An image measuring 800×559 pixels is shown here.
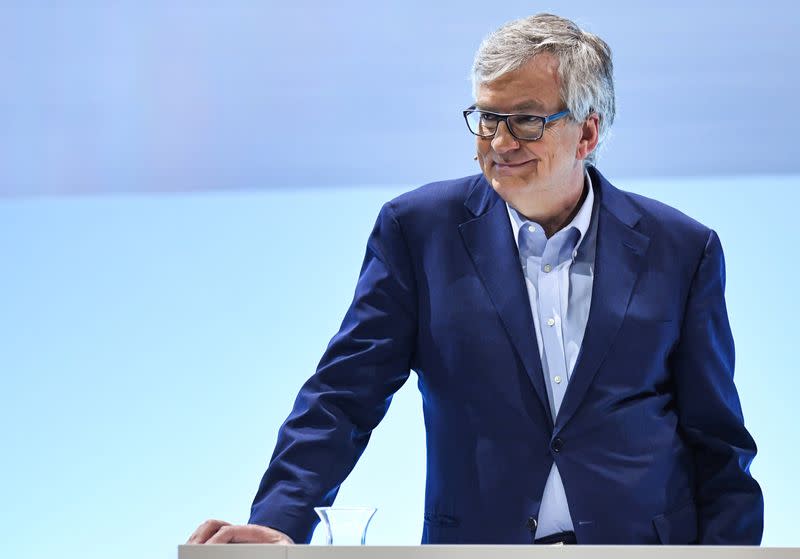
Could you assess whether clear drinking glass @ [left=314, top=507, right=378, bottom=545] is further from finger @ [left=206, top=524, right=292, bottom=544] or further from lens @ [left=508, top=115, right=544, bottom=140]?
lens @ [left=508, top=115, right=544, bottom=140]

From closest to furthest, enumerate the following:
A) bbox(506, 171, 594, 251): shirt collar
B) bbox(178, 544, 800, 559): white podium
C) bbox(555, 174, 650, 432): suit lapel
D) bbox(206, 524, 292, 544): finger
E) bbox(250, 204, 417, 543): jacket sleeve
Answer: bbox(178, 544, 800, 559): white podium, bbox(206, 524, 292, 544): finger, bbox(250, 204, 417, 543): jacket sleeve, bbox(555, 174, 650, 432): suit lapel, bbox(506, 171, 594, 251): shirt collar

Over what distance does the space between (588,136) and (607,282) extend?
26cm

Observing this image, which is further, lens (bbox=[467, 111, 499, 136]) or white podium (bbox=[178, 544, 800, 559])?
lens (bbox=[467, 111, 499, 136])

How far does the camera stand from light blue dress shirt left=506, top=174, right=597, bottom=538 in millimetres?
1879

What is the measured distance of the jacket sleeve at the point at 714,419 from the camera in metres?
1.91

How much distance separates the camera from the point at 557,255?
6.56 feet

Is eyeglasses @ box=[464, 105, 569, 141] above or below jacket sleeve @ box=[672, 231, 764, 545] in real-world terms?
above

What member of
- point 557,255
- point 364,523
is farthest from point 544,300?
point 364,523

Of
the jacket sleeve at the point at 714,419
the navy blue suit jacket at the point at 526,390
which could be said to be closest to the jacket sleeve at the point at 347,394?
the navy blue suit jacket at the point at 526,390

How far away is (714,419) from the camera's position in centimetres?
195

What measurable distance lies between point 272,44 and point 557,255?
5.59 ft

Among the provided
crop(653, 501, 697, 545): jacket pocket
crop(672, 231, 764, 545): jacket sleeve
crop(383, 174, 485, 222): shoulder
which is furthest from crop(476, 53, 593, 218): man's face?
crop(653, 501, 697, 545): jacket pocket

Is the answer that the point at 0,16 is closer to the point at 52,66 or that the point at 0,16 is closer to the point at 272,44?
the point at 52,66

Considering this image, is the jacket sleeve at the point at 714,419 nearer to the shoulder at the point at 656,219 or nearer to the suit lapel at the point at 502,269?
the shoulder at the point at 656,219
